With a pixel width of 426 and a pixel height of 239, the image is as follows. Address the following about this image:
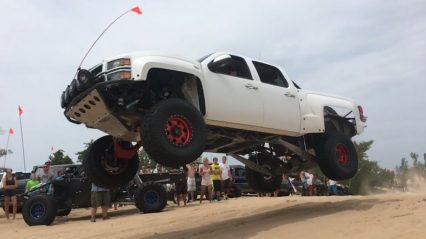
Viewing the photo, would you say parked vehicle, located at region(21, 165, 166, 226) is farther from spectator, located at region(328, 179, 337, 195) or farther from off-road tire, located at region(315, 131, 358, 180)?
spectator, located at region(328, 179, 337, 195)

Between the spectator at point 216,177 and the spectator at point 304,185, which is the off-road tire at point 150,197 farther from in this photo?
the spectator at point 304,185

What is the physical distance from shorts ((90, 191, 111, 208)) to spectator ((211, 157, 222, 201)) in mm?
4431

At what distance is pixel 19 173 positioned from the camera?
67.6 feet

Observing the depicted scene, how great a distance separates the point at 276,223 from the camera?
8.50 metres

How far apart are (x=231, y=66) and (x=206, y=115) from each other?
1152 millimetres

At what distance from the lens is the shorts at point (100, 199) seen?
1315 centimetres

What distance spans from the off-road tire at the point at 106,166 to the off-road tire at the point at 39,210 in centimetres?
524

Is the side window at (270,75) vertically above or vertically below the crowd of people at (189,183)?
above

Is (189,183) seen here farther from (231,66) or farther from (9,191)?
(231,66)

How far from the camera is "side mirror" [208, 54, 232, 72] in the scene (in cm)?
766

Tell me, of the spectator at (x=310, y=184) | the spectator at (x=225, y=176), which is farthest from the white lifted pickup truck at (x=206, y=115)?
the spectator at (x=310, y=184)

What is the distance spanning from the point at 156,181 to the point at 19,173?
8868mm

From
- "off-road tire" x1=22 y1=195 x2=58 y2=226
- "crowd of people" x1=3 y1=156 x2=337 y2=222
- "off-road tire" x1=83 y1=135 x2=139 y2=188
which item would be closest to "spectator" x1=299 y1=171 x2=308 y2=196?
"crowd of people" x1=3 y1=156 x2=337 y2=222

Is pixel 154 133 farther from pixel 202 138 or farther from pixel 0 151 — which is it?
pixel 0 151
